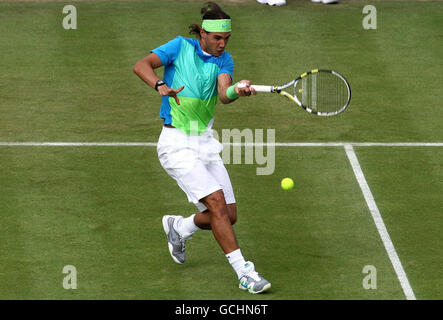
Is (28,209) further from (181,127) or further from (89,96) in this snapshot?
(89,96)

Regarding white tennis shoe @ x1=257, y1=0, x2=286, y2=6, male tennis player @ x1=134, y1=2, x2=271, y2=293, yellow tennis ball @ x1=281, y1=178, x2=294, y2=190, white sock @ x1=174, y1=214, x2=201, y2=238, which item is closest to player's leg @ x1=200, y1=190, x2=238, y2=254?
male tennis player @ x1=134, y1=2, x2=271, y2=293

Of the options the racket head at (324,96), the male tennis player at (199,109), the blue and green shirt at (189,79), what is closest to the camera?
the male tennis player at (199,109)

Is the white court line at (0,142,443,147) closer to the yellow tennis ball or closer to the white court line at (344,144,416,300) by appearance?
the white court line at (344,144,416,300)

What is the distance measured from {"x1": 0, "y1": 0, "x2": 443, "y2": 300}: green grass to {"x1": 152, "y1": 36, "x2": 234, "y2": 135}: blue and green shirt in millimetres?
1563

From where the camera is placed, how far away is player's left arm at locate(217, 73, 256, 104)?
11352 mm

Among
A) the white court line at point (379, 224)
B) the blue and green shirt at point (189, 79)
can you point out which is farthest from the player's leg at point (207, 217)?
the white court line at point (379, 224)

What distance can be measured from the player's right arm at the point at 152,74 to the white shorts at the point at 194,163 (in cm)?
49

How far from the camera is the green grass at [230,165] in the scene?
39.5ft

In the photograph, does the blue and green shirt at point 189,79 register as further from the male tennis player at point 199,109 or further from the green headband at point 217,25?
the green headband at point 217,25

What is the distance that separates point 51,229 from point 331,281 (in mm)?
3326

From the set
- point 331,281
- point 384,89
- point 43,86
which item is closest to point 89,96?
point 43,86

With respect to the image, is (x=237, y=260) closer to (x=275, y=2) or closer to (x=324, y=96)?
(x=324, y=96)

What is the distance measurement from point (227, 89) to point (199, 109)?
0.44 metres

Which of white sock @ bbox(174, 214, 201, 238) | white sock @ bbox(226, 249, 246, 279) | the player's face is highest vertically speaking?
the player's face
